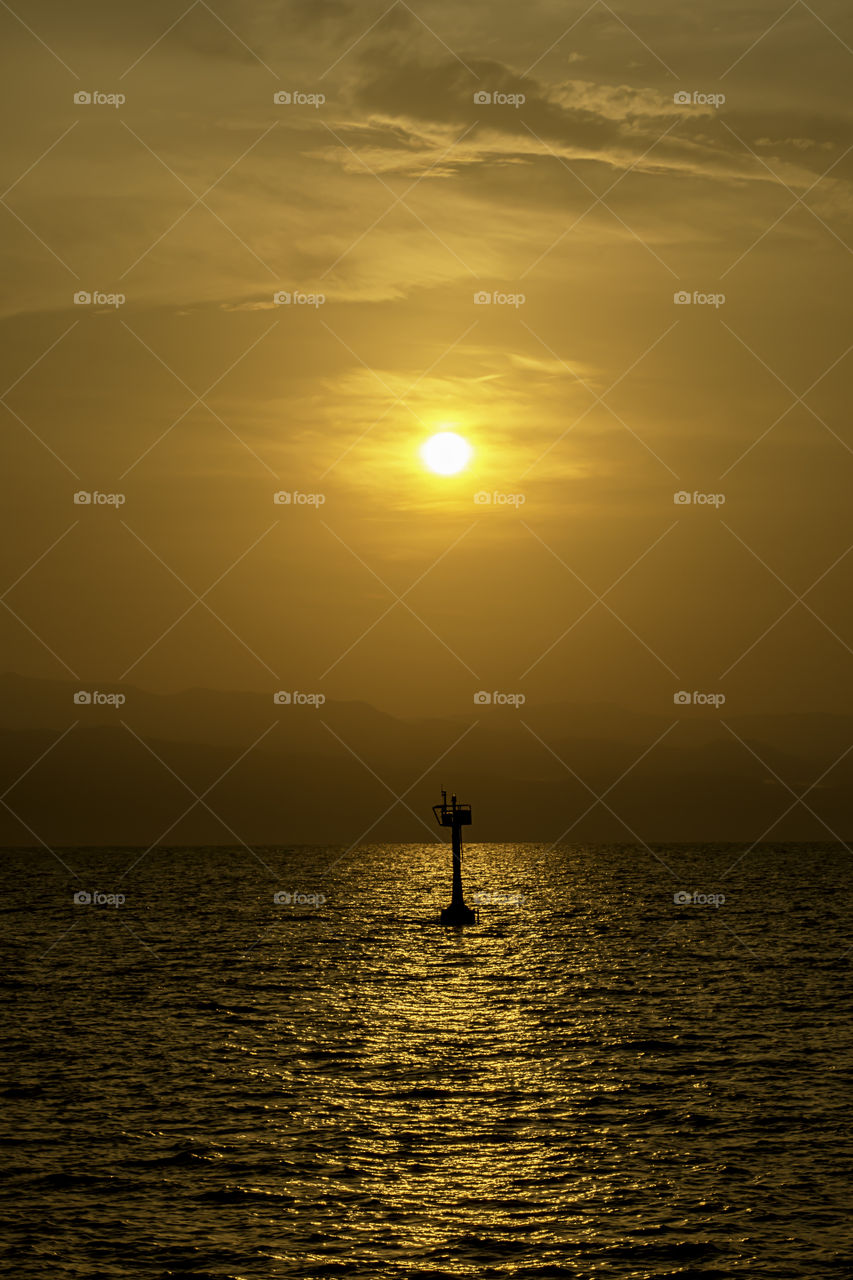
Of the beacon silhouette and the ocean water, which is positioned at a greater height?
the beacon silhouette

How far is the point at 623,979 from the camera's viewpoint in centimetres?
6303

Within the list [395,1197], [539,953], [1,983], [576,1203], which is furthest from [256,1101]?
[539,953]

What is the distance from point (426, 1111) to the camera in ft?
116

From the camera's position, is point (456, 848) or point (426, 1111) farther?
point (456, 848)

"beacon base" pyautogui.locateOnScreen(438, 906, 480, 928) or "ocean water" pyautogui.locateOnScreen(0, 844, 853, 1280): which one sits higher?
"beacon base" pyautogui.locateOnScreen(438, 906, 480, 928)

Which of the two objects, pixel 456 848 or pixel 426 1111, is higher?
pixel 456 848

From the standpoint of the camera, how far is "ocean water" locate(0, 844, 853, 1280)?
1003 inches

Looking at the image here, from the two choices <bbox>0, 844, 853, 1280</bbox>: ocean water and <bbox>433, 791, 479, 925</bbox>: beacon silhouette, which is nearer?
<bbox>0, 844, 853, 1280</bbox>: ocean water

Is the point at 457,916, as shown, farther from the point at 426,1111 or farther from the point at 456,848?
the point at 426,1111

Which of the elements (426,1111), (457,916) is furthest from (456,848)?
(426,1111)

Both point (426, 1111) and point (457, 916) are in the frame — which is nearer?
point (426, 1111)

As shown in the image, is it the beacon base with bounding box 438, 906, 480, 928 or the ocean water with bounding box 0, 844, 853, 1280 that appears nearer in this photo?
the ocean water with bounding box 0, 844, 853, 1280

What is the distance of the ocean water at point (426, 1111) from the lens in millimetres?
25469

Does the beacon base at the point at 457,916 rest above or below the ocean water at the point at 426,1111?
above
